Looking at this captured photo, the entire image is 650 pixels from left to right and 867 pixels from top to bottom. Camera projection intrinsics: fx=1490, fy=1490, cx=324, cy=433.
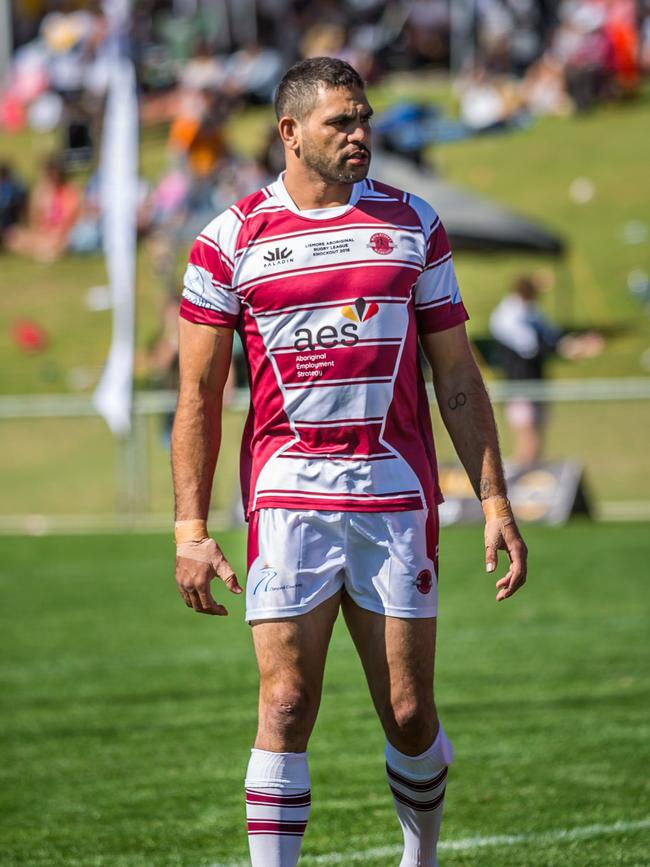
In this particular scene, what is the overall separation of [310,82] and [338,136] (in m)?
0.18

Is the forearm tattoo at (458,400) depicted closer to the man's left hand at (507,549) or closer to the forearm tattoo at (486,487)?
the forearm tattoo at (486,487)

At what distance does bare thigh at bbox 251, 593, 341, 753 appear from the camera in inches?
161

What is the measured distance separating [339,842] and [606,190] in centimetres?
2311

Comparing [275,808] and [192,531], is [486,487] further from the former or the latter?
[275,808]

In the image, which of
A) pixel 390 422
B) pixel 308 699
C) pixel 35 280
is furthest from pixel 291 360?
pixel 35 280

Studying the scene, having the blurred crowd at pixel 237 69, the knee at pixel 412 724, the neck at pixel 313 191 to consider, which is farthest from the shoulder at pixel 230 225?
the blurred crowd at pixel 237 69

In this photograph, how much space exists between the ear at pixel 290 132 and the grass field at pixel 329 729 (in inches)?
94.6

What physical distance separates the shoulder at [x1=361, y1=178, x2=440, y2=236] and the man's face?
0.37 feet

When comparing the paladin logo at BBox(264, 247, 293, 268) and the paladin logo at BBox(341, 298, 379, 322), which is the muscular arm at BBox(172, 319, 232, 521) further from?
the paladin logo at BBox(341, 298, 379, 322)

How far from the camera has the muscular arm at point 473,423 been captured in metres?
4.28

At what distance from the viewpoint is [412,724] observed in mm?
4219

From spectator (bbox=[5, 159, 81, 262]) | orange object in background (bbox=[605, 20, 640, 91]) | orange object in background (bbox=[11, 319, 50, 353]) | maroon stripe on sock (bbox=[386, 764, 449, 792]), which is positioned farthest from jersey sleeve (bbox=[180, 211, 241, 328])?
orange object in background (bbox=[605, 20, 640, 91])

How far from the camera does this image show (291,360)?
163 inches

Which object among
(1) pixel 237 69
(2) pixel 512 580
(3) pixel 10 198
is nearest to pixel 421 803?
(2) pixel 512 580
